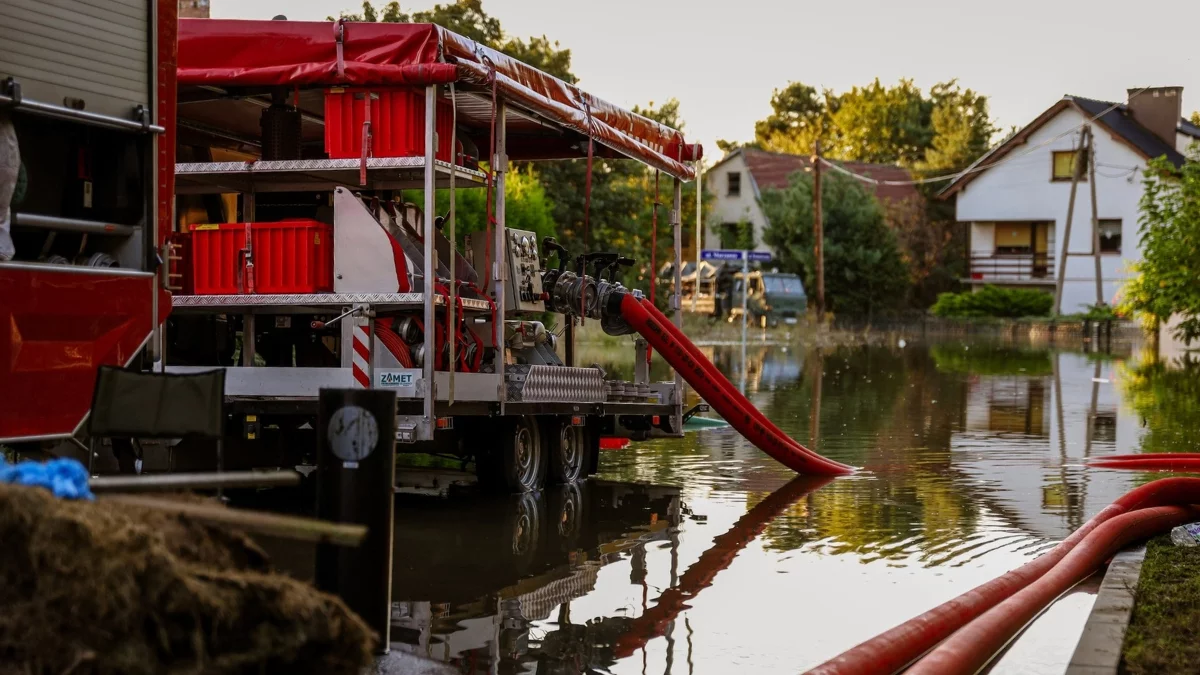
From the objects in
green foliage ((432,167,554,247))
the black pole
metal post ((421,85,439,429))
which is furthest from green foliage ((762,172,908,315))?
the black pole

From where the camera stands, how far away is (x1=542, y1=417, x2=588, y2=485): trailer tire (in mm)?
13453

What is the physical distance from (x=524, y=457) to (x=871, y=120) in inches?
4030

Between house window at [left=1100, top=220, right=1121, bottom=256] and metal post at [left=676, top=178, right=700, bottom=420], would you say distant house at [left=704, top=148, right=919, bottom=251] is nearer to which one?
house window at [left=1100, top=220, right=1121, bottom=256]

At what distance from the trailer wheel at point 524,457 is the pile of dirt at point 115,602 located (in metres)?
8.58

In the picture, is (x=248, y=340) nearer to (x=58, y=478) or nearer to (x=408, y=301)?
(x=408, y=301)

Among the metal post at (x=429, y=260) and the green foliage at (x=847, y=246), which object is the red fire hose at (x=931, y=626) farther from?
the green foliage at (x=847, y=246)

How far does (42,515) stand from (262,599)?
21.9 inches

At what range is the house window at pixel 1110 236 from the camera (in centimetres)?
7512

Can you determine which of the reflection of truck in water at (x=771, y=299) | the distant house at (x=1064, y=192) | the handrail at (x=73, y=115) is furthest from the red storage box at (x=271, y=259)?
the distant house at (x=1064, y=192)

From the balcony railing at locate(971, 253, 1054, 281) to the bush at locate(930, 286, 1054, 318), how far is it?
4963mm

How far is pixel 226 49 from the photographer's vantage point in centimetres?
1111

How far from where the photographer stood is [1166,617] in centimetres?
738

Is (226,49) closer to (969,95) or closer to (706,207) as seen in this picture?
(706,207)

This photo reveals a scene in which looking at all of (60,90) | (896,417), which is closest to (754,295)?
(896,417)
